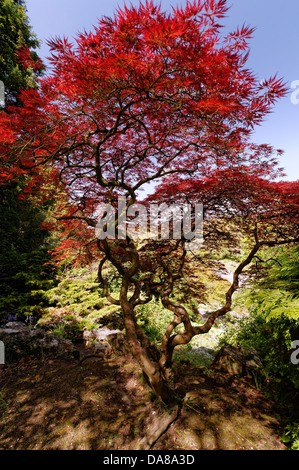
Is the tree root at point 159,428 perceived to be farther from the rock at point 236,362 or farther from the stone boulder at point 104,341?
the stone boulder at point 104,341

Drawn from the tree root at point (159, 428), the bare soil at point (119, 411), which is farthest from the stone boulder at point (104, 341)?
the tree root at point (159, 428)

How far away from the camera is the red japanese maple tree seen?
6.33ft

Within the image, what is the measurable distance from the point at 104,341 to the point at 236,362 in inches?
119

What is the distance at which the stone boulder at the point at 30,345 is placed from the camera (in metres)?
3.87

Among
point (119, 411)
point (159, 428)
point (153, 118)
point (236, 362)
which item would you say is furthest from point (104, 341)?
point (153, 118)

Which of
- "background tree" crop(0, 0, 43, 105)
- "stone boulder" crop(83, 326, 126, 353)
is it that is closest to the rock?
"stone boulder" crop(83, 326, 126, 353)

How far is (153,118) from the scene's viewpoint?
2.80 m

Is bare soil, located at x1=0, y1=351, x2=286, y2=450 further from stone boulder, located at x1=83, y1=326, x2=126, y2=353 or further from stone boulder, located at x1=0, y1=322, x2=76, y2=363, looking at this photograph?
stone boulder, located at x1=83, y1=326, x2=126, y2=353

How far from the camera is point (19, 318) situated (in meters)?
6.30

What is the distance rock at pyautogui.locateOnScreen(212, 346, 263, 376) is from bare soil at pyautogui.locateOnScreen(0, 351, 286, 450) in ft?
0.61

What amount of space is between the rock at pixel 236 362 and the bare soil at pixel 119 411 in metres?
0.19

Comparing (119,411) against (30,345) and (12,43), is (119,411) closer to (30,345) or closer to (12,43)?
(30,345)
